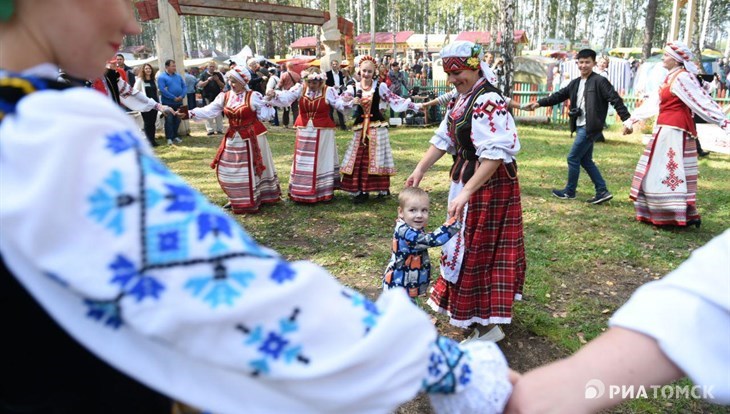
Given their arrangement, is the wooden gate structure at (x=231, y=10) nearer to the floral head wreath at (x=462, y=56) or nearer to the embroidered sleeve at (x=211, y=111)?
the embroidered sleeve at (x=211, y=111)

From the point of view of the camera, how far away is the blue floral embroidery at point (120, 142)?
0.75 metres

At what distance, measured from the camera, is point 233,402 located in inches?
30.2

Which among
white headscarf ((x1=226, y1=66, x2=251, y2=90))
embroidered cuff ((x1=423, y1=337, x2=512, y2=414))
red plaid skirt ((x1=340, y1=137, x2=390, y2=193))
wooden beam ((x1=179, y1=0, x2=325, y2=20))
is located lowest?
red plaid skirt ((x1=340, y1=137, x2=390, y2=193))

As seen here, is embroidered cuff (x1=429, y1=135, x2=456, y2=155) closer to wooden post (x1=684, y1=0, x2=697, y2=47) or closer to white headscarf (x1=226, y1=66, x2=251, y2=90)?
white headscarf (x1=226, y1=66, x2=251, y2=90)

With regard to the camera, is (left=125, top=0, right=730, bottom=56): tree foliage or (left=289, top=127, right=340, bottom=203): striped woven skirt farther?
(left=125, top=0, right=730, bottom=56): tree foliage

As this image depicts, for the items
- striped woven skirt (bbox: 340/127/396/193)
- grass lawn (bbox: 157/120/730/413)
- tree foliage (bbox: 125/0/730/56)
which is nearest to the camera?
grass lawn (bbox: 157/120/730/413)

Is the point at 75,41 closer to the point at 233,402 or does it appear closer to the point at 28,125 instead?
the point at 28,125

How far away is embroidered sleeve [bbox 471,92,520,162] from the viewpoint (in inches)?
126

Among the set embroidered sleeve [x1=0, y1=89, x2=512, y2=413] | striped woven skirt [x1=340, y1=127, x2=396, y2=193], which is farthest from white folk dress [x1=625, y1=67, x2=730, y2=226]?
embroidered sleeve [x1=0, y1=89, x2=512, y2=413]

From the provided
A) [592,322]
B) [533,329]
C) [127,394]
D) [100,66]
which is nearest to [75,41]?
[100,66]

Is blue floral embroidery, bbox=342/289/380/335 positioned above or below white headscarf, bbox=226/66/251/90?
below

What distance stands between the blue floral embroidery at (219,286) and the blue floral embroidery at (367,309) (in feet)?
0.63

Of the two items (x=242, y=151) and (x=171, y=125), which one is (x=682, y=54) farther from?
(x=171, y=125)

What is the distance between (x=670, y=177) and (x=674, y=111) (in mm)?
733
